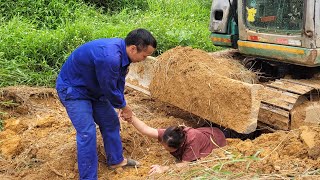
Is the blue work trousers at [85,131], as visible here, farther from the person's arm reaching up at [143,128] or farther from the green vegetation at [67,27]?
the green vegetation at [67,27]

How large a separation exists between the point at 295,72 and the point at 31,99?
148 inches

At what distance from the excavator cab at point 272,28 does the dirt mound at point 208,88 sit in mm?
424

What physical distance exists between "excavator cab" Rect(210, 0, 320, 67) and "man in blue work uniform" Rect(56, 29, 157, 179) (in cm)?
210

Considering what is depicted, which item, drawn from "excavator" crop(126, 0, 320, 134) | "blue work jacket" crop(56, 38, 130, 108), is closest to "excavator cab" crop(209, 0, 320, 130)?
"excavator" crop(126, 0, 320, 134)

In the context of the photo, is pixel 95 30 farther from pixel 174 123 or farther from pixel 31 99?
pixel 174 123

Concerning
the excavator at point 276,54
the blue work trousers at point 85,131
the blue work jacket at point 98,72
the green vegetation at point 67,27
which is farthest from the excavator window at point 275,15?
the green vegetation at point 67,27

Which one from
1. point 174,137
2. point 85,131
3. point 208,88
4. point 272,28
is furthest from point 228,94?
point 85,131

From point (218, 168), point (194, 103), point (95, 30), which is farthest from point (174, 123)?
point (95, 30)

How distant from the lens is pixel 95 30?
29.5 feet

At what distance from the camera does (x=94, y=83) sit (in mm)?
4246

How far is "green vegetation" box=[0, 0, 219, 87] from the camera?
7.61 meters

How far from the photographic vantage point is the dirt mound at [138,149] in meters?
3.50

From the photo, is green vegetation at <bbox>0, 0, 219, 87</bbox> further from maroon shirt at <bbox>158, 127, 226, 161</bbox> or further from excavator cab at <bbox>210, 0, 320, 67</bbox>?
maroon shirt at <bbox>158, 127, 226, 161</bbox>

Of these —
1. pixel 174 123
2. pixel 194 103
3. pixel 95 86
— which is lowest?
pixel 174 123
